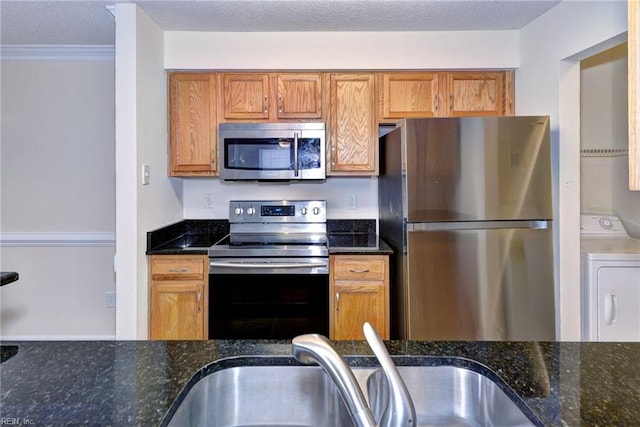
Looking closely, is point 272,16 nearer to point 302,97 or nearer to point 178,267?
point 302,97

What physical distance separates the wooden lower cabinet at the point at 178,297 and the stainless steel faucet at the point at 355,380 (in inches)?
71.6

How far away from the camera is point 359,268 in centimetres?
223

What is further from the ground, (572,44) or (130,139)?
(572,44)

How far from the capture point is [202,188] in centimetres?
287

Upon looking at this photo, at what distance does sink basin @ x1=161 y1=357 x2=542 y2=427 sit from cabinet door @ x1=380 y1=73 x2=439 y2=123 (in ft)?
6.65

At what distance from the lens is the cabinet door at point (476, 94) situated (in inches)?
99.5

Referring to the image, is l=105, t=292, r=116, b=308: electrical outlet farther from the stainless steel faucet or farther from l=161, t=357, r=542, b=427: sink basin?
the stainless steel faucet

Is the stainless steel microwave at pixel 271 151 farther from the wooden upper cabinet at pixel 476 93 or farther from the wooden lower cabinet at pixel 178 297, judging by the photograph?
the wooden upper cabinet at pixel 476 93

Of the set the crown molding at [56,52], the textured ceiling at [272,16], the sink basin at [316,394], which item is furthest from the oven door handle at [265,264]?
the crown molding at [56,52]

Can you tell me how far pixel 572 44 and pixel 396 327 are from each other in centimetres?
193

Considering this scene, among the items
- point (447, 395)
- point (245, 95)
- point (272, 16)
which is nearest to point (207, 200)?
point (245, 95)

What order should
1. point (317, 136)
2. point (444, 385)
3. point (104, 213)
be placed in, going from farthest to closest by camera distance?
point (104, 213) < point (317, 136) < point (444, 385)

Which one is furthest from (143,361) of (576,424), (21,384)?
(576,424)

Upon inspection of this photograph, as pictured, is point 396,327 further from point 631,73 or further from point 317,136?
point 631,73
